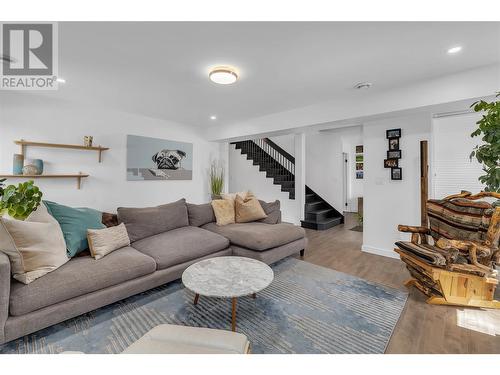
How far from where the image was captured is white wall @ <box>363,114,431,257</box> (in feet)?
10.6

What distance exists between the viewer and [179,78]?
259 centimetres

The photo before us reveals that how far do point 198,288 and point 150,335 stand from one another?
60cm

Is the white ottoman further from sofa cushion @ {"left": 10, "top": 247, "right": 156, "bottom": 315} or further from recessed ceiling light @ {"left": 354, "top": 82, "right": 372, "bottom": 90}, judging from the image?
recessed ceiling light @ {"left": 354, "top": 82, "right": 372, "bottom": 90}

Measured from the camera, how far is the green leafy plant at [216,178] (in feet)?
17.2

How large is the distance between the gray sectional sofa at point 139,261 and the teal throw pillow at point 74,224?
0.14 meters

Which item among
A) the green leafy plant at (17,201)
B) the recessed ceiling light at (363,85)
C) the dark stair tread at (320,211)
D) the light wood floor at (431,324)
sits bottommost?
the light wood floor at (431,324)

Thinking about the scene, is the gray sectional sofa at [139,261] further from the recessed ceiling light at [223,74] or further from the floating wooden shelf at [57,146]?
the recessed ceiling light at [223,74]

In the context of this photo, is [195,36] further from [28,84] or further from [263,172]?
[263,172]

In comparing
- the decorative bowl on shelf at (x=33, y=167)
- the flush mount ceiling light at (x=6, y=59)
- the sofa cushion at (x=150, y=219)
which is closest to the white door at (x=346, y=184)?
the sofa cushion at (x=150, y=219)

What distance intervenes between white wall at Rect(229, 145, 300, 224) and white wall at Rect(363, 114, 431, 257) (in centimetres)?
192

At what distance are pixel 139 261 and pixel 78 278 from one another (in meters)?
0.48

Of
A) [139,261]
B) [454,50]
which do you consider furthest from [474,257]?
[139,261]

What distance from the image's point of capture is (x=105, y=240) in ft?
7.49
